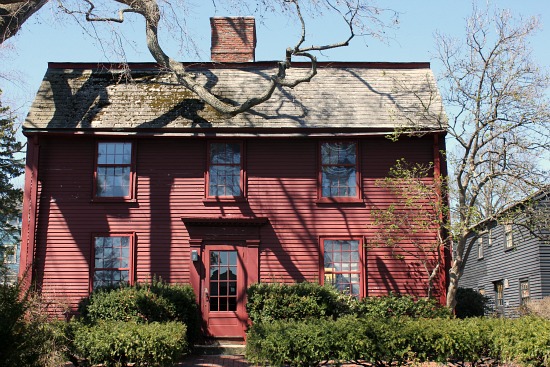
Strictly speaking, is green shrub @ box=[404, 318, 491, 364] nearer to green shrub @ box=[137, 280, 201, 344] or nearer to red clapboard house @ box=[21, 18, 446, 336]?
red clapboard house @ box=[21, 18, 446, 336]

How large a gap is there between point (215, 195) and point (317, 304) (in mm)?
4041

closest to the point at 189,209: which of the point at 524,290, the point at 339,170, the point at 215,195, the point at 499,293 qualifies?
the point at 215,195

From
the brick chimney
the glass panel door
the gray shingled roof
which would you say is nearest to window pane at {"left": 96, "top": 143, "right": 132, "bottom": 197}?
the gray shingled roof

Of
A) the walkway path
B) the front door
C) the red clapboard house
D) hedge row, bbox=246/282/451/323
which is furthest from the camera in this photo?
the red clapboard house

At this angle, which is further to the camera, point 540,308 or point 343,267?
point 540,308

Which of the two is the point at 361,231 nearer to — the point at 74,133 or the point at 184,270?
the point at 184,270

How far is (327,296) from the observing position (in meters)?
15.3

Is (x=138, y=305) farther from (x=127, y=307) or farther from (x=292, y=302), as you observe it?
(x=292, y=302)

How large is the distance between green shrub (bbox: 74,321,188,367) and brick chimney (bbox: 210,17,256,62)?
973 centimetres

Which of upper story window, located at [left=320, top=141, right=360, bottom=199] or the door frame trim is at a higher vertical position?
upper story window, located at [left=320, top=141, right=360, bottom=199]

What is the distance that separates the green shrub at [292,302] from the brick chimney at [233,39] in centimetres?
721

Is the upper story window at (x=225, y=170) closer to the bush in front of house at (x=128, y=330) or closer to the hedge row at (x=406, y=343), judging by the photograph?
the bush in front of house at (x=128, y=330)

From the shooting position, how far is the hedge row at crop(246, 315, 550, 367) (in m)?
11.6

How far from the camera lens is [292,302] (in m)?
15.0
